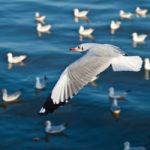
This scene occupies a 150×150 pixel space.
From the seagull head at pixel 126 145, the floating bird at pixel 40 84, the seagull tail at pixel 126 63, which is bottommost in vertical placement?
the seagull head at pixel 126 145

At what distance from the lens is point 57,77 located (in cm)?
1722

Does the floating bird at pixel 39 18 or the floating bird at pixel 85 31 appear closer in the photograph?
the floating bird at pixel 85 31

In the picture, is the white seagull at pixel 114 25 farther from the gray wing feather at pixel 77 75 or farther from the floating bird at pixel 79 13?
the gray wing feather at pixel 77 75

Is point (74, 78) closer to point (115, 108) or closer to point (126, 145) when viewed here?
point (126, 145)

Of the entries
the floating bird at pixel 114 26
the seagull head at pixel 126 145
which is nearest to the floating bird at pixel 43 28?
the floating bird at pixel 114 26

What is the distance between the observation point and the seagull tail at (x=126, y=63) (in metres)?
8.87

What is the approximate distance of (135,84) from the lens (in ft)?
54.7

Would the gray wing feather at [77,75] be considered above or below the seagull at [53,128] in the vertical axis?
above

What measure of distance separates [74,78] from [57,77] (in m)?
8.26

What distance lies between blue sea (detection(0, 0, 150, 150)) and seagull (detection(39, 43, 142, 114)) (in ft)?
13.4

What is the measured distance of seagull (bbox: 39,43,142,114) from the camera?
28.6ft

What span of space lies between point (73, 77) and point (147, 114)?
598cm

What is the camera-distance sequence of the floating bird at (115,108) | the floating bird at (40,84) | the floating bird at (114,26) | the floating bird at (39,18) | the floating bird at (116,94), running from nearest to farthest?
the floating bird at (115,108) → the floating bird at (116,94) → the floating bird at (40,84) → the floating bird at (114,26) → the floating bird at (39,18)

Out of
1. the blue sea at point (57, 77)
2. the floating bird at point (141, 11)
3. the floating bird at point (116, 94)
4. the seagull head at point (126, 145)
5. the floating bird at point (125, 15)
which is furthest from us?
the floating bird at point (141, 11)
